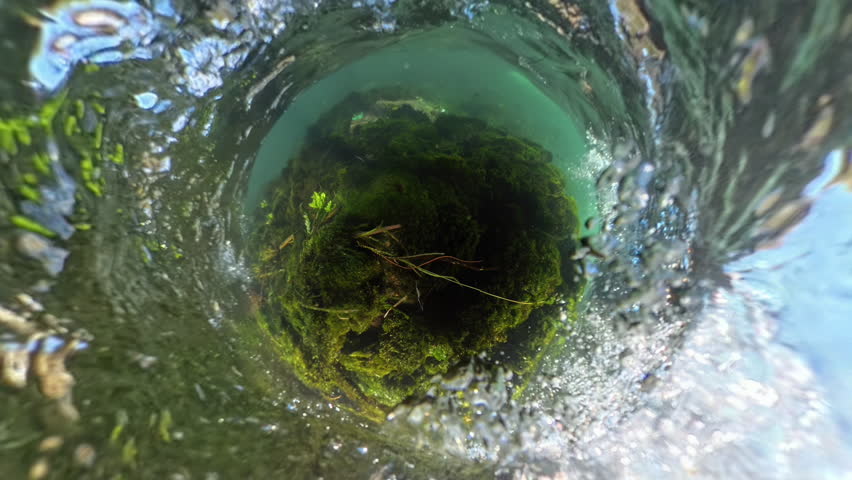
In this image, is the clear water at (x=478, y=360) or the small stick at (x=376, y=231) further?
the small stick at (x=376, y=231)

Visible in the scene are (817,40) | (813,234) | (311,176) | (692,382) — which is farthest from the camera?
(311,176)

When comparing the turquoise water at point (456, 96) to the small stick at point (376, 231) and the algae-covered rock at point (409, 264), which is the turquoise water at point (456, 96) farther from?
the small stick at point (376, 231)

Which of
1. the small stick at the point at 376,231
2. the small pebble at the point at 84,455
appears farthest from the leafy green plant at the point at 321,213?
the small pebble at the point at 84,455

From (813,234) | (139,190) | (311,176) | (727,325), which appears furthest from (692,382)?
(139,190)

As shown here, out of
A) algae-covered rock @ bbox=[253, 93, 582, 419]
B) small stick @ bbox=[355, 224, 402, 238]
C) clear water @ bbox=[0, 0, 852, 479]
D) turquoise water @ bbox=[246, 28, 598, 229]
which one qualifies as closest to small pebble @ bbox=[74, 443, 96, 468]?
clear water @ bbox=[0, 0, 852, 479]

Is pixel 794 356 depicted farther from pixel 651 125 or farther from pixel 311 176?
pixel 311 176
